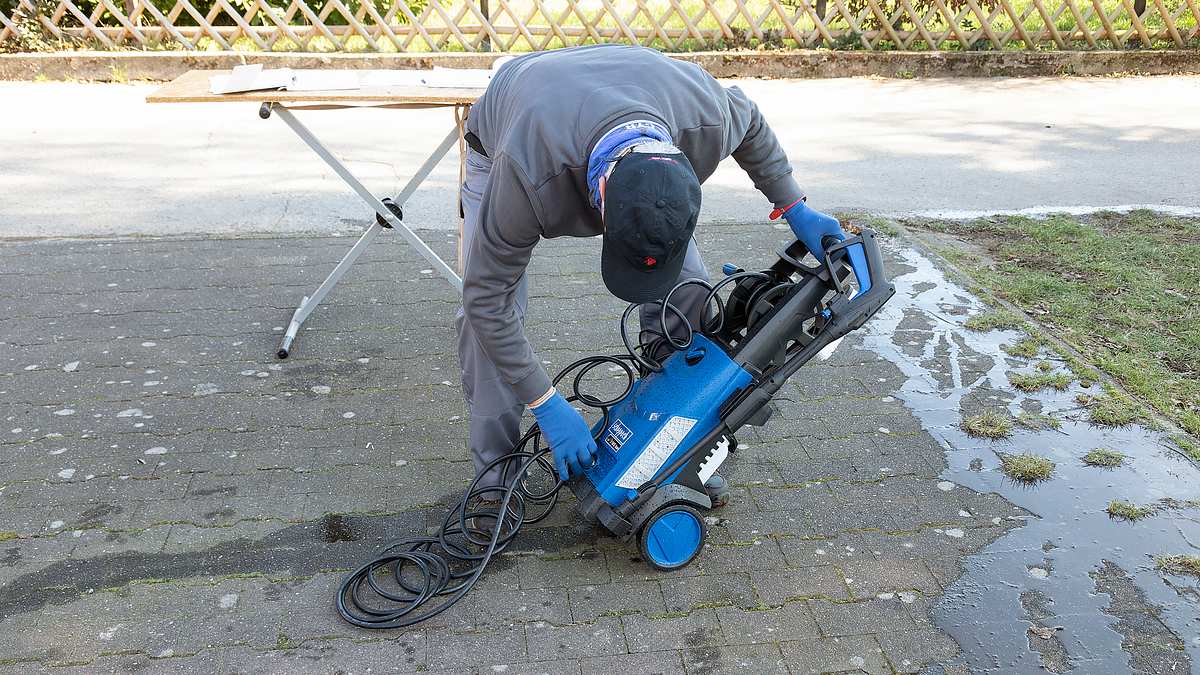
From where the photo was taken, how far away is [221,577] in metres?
2.37

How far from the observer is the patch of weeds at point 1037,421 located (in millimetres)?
3029

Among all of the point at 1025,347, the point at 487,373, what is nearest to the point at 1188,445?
the point at 1025,347

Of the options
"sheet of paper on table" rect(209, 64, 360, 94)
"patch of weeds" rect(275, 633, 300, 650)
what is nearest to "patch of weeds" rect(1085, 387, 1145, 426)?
"patch of weeds" rect(275, 633, 300, 650)

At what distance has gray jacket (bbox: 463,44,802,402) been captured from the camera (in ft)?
6.22

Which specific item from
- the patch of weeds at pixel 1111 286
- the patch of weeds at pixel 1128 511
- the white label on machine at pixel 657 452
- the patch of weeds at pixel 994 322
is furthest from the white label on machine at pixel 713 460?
the patch of weeds at pixel 994 322

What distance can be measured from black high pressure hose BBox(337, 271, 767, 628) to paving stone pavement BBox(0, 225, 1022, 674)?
0.05m

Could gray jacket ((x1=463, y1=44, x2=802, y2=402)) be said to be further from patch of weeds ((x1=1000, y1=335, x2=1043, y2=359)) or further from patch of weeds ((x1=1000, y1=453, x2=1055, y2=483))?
patch of weeds ((x1=1000, y1=335, x2=1043, y2=359))

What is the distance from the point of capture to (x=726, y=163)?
611 cm

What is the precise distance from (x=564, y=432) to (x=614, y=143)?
75 cm

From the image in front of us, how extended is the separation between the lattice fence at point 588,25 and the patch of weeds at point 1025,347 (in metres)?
5.93

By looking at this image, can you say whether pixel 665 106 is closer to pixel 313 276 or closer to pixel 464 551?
pixel 464 551

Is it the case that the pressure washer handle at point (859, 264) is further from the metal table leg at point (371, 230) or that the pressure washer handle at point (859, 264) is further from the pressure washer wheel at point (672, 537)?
the metal table leg at point (371, 230)

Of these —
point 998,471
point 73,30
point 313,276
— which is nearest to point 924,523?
point 998,471

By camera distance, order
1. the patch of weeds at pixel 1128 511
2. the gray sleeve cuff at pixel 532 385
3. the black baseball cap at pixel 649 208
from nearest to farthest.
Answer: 1. the black baseball cap at pixel 649 208
2. the gray sleeve cuff at pixel 532 385
3. the patch of weeds at pixel 1128 511
